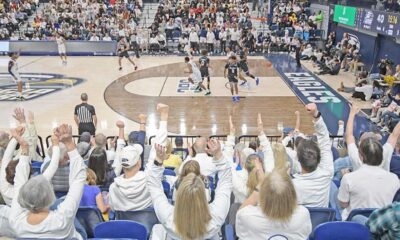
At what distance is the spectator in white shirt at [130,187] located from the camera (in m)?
3.71

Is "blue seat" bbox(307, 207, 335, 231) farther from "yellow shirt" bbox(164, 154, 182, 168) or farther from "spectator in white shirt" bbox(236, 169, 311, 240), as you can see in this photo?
"yellow shirt" bbox(164, 154, 182, 168)

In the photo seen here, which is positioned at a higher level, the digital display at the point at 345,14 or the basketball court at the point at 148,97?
the digital display at the point at 345,14

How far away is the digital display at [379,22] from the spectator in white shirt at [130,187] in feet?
40.0

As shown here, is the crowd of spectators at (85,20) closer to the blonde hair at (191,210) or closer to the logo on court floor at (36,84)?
the logo on court floor at (36,84)

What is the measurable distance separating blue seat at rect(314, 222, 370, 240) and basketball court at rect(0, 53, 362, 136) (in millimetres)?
6857

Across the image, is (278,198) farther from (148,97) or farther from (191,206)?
(148,97)

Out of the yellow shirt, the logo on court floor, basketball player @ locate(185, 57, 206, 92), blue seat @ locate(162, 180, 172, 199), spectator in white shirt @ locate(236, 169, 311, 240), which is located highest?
spectator in white shirt @ locate(236, 169, 311, 240)

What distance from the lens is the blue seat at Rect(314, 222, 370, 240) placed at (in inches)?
127

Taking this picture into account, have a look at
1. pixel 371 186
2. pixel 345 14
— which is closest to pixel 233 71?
pixel 345 14

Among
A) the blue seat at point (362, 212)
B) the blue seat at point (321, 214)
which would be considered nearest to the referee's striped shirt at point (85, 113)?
the blue seat at point (321, 214)

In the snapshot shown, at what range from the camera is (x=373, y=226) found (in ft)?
10.1

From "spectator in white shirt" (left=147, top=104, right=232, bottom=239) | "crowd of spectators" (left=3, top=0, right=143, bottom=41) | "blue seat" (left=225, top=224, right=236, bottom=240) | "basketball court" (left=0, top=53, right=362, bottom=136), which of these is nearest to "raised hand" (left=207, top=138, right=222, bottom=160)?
"spectator in white shirt" (left=147, top=104, right=232, bottom=239)

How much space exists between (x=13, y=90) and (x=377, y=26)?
506 inches

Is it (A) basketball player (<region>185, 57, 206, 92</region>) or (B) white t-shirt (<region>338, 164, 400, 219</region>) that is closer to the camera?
(B) white t-shirt (<region>338, 164, 400, 219</region>)
